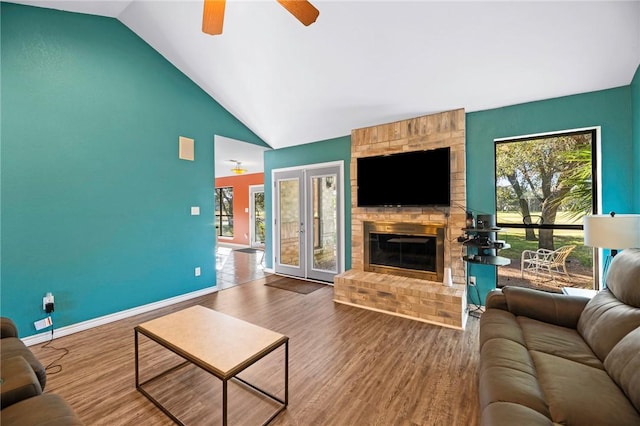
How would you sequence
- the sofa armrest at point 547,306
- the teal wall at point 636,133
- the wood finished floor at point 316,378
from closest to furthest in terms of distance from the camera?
the wood finished floor at point 316,378, the sofa armrest at point 547,306, the teal wall at point 636,133

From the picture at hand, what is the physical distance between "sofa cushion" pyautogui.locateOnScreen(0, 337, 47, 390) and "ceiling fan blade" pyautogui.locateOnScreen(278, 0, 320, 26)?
8.67 ft

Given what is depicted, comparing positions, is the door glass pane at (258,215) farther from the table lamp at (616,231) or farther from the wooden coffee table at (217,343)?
the table lamp at (616,231)

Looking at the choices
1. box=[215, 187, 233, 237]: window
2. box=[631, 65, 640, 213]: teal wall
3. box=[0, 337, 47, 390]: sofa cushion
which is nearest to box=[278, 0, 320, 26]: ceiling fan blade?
box=[0, 337, 47, 390]: sofa cushion

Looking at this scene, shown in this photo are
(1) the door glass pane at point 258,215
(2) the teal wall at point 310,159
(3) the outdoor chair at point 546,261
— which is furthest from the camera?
(1) the door glass pane at point 258,215

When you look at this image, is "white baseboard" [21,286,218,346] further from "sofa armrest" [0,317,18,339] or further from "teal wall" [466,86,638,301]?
"teal wall" [466,86,638,301]

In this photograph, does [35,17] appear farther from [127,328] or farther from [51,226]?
[127,328]

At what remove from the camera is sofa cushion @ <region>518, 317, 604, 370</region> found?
61.9 inches

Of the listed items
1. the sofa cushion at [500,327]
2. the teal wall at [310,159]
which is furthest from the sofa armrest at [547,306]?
the teal wall at [310,159]

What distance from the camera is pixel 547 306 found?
2.07 m

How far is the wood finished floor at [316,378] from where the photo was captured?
171cm

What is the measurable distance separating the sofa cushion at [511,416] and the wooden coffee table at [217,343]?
1131 mm

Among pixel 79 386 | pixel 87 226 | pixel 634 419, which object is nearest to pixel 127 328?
pixel 79 386

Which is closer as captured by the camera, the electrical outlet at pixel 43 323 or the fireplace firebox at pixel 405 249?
the electrical outlet at pixel 43 323

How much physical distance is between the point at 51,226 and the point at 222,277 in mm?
2734
